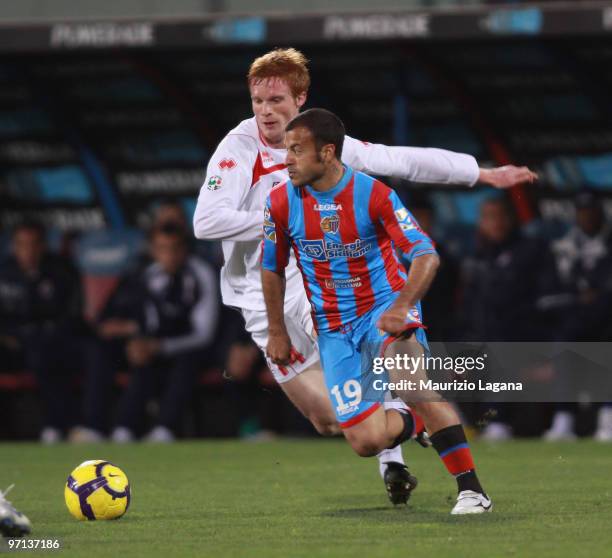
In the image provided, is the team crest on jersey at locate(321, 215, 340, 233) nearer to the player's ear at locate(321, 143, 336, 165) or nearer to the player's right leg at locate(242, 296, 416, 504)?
the player's ear at locate(321, 143, 336, 165)

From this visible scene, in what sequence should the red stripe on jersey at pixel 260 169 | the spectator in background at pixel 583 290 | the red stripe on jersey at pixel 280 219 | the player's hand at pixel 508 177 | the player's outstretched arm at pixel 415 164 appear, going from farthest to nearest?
the spectator in background at pixel 583 290, the red stripe on jersey at pixel 260 169, the player's outstretched arm at pixel 415 164, the player's hand at pixel 508 177, the red stripe on jersey at pixel 280 219

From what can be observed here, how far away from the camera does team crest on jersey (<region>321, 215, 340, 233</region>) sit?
21.9 feet

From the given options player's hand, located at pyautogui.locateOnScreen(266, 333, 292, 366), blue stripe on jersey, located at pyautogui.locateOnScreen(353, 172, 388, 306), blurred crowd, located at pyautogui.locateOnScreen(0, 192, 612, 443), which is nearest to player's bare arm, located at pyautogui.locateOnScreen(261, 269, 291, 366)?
player's hand, located at pyautogui.locateOnScreen(266, 333, 292, 366)

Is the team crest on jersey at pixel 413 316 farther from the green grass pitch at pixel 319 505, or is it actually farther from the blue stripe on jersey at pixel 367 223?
the green grass pitch at pixel 319 505

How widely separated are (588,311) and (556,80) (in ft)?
7.30

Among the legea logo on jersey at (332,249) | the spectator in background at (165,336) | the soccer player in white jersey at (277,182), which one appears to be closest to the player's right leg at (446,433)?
the legea logo on jersey at (332,249)

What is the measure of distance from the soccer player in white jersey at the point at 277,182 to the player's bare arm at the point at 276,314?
538mm

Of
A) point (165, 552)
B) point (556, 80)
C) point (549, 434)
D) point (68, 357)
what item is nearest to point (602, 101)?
point (556, 80)

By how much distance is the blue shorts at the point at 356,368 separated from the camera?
676 cm

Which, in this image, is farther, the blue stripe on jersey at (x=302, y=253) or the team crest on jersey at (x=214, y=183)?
the team crest on jersey at (x=214, y=183)

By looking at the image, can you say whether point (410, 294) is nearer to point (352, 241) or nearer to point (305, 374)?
point (352, 241)

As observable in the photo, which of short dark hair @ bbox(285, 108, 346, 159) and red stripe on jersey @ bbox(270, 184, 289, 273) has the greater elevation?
short dark hair @ bbox(285, 108, 346, 159)

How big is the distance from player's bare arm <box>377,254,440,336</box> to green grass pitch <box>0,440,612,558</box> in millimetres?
819

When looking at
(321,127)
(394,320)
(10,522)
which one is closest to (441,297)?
(321,127)
